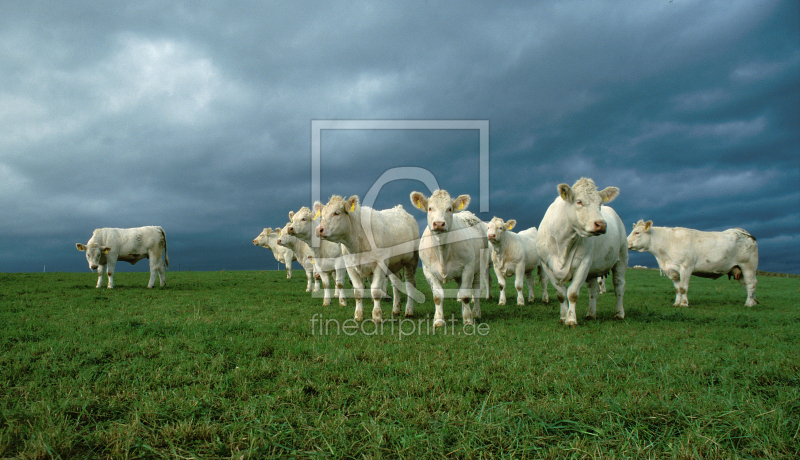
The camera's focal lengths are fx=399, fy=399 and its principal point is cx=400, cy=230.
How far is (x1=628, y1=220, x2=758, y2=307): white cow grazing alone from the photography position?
1367 cm

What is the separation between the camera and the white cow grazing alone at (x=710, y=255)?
1367 cm

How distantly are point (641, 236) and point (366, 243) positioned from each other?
11512 millimetres

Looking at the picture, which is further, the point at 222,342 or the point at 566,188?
the point at 566,188

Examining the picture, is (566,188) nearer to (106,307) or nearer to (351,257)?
(351,257)

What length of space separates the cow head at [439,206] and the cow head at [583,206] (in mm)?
1960

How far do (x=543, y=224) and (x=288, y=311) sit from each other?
6344 millimetres

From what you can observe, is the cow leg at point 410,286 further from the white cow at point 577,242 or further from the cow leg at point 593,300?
the cow leg at point 593,300

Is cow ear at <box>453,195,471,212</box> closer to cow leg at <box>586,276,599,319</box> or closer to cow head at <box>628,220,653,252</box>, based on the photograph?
cow leg at <box>586,276,599,319</box>

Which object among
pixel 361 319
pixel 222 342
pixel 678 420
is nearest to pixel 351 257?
pixel 361 319

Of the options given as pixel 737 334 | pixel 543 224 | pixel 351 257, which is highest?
pixel 543 224

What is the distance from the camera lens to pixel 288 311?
978 cm

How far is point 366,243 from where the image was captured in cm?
888

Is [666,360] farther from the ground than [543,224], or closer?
closer

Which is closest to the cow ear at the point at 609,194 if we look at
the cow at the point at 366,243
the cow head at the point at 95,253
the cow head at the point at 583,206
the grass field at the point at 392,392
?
the cow head at the point at 583,206
